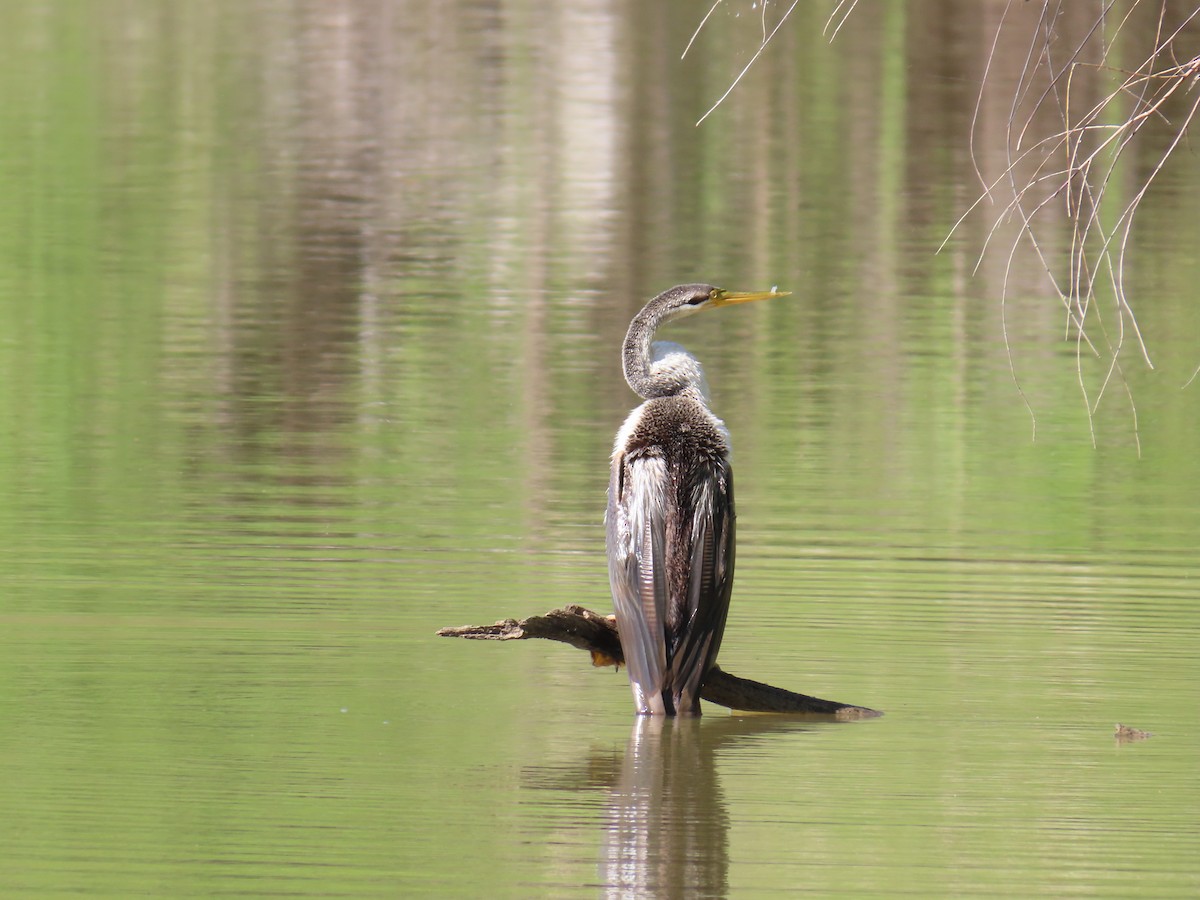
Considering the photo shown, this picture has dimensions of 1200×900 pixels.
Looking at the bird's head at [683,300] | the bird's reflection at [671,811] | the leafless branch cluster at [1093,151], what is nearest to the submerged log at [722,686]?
the bird's reflection at [671,811]

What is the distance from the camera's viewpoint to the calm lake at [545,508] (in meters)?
6.64

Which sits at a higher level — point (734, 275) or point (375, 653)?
point (734, 275)

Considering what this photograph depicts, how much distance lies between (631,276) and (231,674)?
11495 mm

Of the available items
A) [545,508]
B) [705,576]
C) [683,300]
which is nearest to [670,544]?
[705,576]

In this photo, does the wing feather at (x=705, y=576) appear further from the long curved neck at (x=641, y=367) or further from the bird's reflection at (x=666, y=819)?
the long curved neck at (x=641, y=367)

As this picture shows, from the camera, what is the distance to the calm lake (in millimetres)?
6641

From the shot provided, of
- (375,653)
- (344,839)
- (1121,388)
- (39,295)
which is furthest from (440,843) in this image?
(39,295)

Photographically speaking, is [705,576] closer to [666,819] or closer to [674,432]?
[674,432]

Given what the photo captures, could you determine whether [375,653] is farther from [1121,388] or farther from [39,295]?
[39,295]

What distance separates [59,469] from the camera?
12.8 metres

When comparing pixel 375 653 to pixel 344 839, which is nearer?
pixel 344 839

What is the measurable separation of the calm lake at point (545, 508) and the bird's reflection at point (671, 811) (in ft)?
0.07

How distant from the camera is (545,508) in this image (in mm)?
11961

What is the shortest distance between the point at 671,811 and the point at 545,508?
513cm
